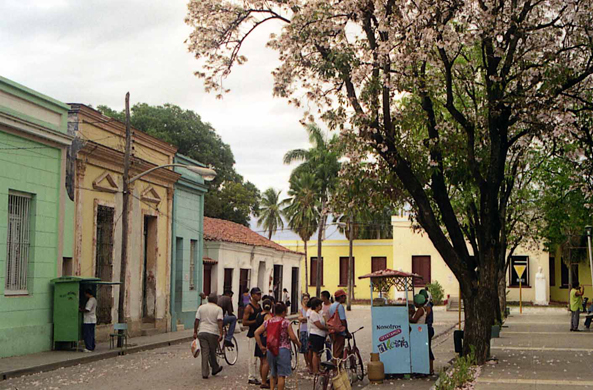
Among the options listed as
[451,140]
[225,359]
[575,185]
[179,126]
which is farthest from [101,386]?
[179,126]

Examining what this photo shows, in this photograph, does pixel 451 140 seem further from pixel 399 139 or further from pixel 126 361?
pixel 126 361

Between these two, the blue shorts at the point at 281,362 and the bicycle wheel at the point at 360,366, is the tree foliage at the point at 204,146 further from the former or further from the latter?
the blue shorts at the point at 281,362

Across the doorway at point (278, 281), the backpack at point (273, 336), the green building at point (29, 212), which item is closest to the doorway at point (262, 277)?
the doorway at point (278, 281)

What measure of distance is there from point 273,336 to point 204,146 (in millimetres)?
46008

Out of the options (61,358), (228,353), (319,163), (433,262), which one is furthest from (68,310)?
(433,262)

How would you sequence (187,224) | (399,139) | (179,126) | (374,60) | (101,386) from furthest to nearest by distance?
(179,126) < (187,224) < (399,139) < (374,60) < (101,386)

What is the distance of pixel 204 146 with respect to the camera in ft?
186

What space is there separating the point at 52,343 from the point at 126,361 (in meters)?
2.61

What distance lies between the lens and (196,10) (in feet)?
48.1

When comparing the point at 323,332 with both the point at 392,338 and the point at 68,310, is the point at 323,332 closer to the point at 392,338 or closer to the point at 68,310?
the point at 392,338

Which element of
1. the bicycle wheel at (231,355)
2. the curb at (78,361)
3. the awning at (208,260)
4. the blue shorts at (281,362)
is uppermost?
the awning at (208,260)

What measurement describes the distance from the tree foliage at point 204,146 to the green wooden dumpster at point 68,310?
34564 millimetres

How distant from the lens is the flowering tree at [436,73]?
14.0 meters

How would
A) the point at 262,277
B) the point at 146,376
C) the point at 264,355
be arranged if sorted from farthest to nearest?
1. the point at 262,277
2. the point at 146,376
3. the point at 264,355
